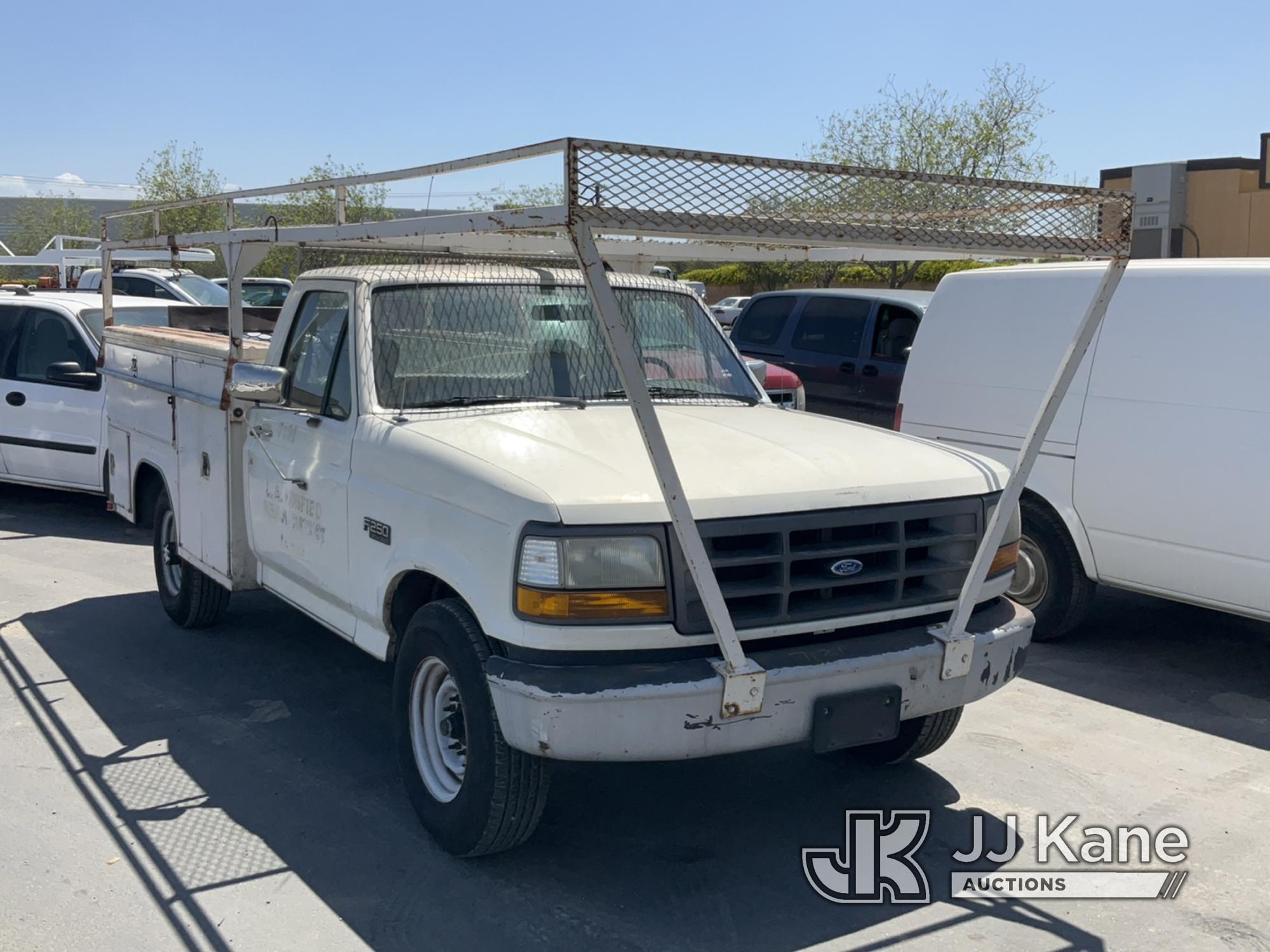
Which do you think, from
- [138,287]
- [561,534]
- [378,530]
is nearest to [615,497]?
[561,534]

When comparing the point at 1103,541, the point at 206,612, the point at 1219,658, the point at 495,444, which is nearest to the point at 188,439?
the point at 206,612

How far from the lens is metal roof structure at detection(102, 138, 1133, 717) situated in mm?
3342

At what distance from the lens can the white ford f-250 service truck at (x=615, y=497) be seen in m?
3.54

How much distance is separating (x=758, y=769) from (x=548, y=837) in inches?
42.0

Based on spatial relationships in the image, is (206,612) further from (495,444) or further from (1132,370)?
(1132,370)

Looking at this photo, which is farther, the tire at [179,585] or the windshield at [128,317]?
the windshield at [128,317]

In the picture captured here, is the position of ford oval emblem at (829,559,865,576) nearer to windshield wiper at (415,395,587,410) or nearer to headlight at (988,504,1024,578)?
headlight at (988,504,1024,578)

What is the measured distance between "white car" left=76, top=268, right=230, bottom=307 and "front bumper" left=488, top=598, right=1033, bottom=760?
12.8m

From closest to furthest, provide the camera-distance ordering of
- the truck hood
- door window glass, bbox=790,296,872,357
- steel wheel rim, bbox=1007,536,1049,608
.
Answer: the truck hood, steel wheel rim, bbox=1007,536,1049,608, door window glass, bbox=790,296,872,357

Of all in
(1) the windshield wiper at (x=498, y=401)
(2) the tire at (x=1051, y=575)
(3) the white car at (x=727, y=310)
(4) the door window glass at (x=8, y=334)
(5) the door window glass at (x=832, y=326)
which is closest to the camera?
(1) the windshield wiper at (x=498, y=401)

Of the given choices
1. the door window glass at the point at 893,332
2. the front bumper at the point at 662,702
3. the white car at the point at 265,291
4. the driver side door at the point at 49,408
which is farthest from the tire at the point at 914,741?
the white car at the point at 265,291

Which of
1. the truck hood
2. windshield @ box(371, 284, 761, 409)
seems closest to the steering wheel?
windshield @ box(371, 284, 761, 409)

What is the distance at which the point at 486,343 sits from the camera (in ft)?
16.1

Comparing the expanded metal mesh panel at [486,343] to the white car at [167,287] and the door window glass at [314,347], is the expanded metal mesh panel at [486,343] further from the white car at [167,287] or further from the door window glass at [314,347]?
the white car at [167,287]
